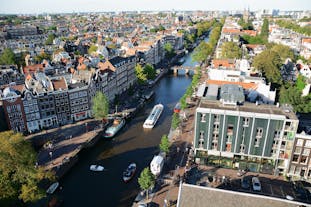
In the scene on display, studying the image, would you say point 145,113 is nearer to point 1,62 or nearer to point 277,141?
point 277,141

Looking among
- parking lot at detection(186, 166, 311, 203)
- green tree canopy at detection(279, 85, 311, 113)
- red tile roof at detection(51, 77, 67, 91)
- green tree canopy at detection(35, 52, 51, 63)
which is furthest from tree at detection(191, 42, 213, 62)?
parking lot at detection(186, 166, 311, 203)

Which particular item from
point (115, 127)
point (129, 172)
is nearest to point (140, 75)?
point (115, 127)

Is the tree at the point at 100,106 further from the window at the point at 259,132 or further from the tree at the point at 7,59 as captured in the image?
the tree at the point at 7,59

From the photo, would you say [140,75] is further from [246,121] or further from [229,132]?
[246,121]

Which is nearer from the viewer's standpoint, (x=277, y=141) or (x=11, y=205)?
(x=11, y=205)

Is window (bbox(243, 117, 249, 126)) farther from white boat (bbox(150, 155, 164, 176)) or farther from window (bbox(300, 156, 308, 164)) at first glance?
white boat (bbox(150, 155, 164, 176))

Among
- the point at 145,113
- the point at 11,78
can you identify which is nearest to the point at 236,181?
the point at 145,113

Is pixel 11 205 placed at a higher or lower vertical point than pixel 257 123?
lower
